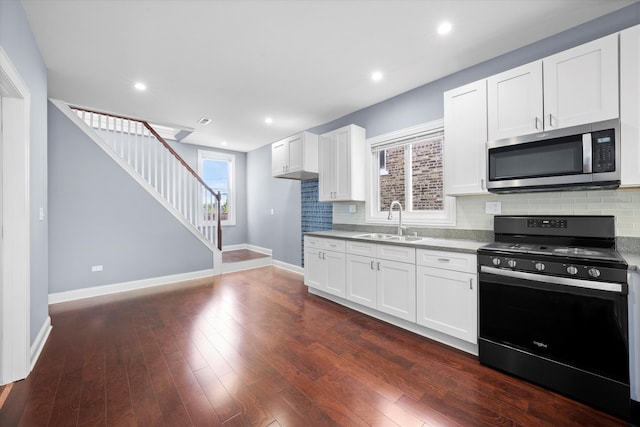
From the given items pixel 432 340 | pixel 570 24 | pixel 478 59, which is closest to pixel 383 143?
pixel 478 59

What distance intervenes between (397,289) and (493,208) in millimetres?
1238

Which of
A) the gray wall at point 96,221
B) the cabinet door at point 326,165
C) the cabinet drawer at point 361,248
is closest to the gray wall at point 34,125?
the gray wall at point 96,221

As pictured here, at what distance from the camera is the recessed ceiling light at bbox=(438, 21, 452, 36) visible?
7.20 ft

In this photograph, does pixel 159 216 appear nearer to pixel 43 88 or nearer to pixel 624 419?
pixel 43 88

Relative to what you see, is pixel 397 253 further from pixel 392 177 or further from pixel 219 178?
pixel 219 178

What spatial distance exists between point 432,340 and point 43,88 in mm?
4618

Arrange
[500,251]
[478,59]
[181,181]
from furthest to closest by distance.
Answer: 1. [181,181]
2. [478,59]
3. [500,251]

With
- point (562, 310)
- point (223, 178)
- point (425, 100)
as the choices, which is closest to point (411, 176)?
point (425, 100)

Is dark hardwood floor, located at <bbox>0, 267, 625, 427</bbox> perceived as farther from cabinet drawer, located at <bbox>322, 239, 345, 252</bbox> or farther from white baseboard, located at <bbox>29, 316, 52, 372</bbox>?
cabinet drawer, located at <bbox>322, 239, 345, 252</bbox>

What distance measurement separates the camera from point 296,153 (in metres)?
4.24

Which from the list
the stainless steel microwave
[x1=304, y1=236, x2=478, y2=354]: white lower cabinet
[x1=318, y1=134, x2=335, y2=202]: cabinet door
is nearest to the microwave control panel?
the stainless steel microwave

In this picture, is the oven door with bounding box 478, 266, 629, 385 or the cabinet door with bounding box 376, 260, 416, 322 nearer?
the oven door with bounding box 478, 266, 629, 385

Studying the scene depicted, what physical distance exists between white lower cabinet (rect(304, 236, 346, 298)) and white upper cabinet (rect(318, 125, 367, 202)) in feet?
2.34

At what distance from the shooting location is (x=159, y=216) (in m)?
4.53
